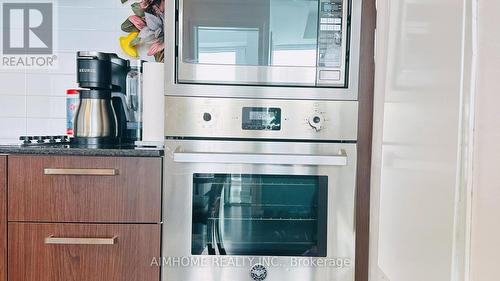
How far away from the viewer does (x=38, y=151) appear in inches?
50.0

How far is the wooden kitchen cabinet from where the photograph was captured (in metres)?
1.27

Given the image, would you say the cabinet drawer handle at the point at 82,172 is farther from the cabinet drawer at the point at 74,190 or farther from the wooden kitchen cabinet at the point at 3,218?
the wooden kitchen cabinet at the point at 3,218

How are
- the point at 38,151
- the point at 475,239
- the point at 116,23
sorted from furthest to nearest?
1. the point at 116,23
2. the point at 38,151
3. the point at 475,239

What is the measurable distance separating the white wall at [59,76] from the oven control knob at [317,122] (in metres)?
1.00

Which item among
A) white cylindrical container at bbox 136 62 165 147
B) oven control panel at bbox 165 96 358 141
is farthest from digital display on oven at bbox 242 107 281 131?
white cylindrical container at bbox 136 62 165 147

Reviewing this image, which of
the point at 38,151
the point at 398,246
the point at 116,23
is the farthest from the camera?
the point at 116,23

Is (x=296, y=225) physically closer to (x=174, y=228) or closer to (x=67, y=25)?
(x=174, y=228)

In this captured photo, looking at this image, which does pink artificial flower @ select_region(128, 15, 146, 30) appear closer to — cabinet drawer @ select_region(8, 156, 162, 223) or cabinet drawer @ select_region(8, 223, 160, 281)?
cabinet drawer @ select_region(8, 156, 162, 223)

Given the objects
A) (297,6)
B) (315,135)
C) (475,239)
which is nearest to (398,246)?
(475,239)

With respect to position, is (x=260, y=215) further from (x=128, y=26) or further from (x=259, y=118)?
(x=128, y=26)

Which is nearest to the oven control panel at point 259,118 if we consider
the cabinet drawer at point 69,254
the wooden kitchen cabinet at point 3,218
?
the cabinet drawer at point 69,254

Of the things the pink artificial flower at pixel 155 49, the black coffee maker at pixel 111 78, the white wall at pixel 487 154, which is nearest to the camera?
the white wall at pixel 487 154

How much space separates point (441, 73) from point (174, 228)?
92cm

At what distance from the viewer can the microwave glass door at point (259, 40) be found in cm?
132
